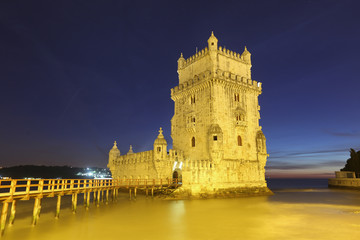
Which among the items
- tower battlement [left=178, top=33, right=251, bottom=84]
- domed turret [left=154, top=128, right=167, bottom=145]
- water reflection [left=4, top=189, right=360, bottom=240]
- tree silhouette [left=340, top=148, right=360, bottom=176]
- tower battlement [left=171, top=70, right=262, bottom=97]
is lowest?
water reflection [left=4, top=189, right=360, bottom=240]

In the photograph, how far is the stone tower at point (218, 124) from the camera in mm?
31641

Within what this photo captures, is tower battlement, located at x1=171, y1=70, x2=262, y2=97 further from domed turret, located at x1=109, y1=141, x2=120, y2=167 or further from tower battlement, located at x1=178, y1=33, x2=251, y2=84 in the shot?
domed turret, located at x1=109, y1=141, x2=120, y2=167

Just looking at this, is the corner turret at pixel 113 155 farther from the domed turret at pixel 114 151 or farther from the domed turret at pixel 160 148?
the domed turret at pixel 160 148

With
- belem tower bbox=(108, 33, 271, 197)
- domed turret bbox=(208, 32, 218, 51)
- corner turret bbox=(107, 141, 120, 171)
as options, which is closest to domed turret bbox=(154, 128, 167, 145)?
belem tower bbox=(108, 33, 271, 197)

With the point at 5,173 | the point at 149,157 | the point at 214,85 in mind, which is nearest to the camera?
the point at 214,85

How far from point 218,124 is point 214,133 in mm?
1780

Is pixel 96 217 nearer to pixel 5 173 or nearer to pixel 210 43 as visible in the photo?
pixel 210 43

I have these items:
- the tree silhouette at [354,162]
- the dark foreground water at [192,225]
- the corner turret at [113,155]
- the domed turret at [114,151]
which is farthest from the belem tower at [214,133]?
the tree silhouette at [354,162]

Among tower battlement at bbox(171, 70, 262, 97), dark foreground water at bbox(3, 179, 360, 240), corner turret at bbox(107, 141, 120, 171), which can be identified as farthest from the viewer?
corner turret at bbox(107, 141, 120, 171)

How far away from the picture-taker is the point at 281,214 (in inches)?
878

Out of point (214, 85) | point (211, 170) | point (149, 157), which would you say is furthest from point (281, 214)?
point (149, 157)

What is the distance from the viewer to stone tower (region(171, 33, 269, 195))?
104 feet

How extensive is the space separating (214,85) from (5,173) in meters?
185

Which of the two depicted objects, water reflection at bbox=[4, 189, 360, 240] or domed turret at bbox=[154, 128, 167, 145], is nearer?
water reflection at bbox=[4, 189, 360, 240]
